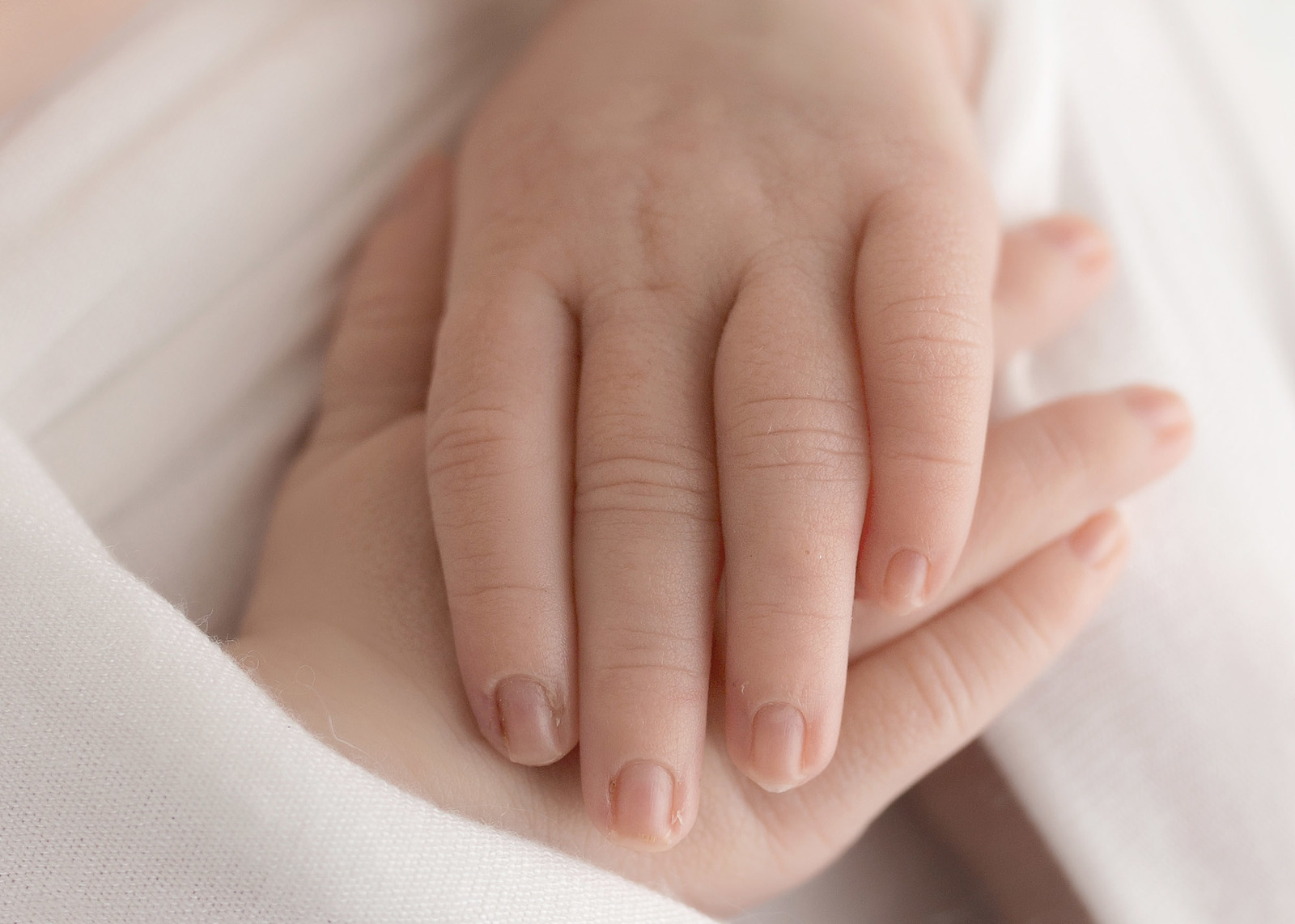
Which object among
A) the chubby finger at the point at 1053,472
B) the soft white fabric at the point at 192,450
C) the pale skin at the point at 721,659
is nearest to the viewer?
the soft white fabric at the point at 192,450

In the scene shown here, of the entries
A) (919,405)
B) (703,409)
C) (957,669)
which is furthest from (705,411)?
(957,669)

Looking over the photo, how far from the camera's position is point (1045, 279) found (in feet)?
2.42

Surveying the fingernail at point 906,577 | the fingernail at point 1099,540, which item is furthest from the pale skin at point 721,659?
the fingernail at point 906,577

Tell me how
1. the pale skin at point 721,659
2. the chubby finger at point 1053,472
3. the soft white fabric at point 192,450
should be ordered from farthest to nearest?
the chubby finger at point 1053,472 → the pale skin at point 721,659 → the soft white fabric at point 192,450

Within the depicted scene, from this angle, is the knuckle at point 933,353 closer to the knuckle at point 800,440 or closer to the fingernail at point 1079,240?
the knuckle at point 800,440

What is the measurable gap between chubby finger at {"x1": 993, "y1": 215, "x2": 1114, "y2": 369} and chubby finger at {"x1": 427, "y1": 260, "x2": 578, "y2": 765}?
0.32 meters

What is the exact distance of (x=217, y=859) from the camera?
44 cm

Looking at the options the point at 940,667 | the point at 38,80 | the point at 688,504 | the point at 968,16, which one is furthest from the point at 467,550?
the point at 968,16

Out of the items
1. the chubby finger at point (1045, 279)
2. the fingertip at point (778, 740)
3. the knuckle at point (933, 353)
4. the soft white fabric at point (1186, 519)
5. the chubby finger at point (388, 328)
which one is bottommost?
the soft white fabric at point (1186, 519)

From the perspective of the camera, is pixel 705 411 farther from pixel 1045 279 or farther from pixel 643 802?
pixel 1045 279

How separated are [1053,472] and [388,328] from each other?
44 cm

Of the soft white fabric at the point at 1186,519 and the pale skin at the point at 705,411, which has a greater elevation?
the pale skin at the point at 705,411

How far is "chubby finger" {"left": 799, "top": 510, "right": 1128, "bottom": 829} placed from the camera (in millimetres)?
625

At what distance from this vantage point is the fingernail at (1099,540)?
0.68 meters
